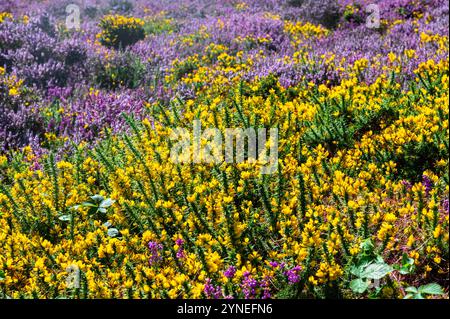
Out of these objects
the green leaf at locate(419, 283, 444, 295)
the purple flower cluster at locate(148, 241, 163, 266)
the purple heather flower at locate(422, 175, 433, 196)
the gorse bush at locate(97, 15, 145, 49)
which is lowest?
the purple flower cluster at locate(148, 241, 163, 266)

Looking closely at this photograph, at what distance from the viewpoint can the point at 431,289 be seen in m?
2.47

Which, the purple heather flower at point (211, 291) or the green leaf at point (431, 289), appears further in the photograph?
the purple heather flower at point (211, 291)

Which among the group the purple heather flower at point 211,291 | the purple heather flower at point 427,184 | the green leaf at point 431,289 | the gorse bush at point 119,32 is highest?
the gorse bush at point 119,32

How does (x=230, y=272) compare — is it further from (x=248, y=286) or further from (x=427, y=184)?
(x=427, y=184)

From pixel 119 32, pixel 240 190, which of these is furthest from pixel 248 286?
pixel 119 32

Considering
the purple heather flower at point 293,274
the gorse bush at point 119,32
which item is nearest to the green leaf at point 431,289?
the purple heather flower at point 293,274

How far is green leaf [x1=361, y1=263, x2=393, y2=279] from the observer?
2.60 meters

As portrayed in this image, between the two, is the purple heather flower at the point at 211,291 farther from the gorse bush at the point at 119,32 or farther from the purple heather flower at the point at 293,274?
the gorse bush at the point at 119,32

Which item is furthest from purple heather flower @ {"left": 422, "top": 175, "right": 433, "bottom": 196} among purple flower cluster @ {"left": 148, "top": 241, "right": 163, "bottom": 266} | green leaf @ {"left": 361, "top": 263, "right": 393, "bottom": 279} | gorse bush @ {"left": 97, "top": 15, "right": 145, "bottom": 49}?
gorse bush @ {"left": 97, "top": 15, "right": 145, "bottom": 49}

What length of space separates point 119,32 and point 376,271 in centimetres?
866

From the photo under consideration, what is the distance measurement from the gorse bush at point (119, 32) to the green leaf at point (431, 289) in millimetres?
8481

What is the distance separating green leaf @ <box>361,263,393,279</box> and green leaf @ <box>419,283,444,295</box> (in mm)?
197

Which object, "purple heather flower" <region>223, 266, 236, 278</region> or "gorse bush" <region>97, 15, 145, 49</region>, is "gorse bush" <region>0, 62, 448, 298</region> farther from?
"gorse bush" <region>97, 15, 145, 49</region>

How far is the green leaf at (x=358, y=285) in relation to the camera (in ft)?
8.51
